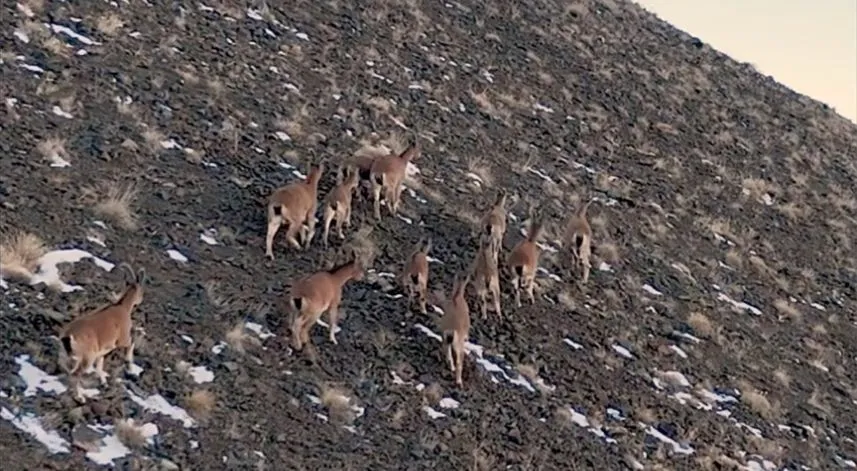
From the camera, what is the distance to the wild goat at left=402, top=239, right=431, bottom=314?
46.5 feet

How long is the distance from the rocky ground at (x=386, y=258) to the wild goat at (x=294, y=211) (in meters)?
0.30

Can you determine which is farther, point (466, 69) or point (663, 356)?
point (466, 69)

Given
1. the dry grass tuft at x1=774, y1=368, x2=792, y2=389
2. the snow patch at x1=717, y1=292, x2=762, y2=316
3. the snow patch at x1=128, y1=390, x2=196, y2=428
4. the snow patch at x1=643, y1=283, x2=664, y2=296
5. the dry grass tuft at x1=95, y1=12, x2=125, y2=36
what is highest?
the dry grass tuft at x1=95, y1=12, x2=125, y2=36

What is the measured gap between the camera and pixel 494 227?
54.5ft

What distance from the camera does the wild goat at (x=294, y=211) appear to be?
14.1 meters

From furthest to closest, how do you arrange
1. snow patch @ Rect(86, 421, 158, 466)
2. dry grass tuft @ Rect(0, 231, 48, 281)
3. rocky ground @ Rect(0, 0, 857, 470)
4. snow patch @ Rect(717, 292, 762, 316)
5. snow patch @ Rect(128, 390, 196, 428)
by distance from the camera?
snow patch @ Rect(717, 292, 762, 316), dry grass tuft @ Rect(0, 231, 48, 281), rocky ground @ Rect(0, 0, 857, 470), snow patch @ Rect(128, 390, 196, 428), snow patch @ Rect(86, 421, 158, 466)

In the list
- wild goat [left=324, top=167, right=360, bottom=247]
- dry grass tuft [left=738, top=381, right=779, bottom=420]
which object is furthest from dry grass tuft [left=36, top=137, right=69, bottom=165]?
dry grass tuft [left=738, top=381, right=779, bottom=420]

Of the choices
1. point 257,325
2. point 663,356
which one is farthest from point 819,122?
point 257,325

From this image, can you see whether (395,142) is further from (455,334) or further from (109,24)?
(455,334)

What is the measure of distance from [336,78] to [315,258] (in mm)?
8206

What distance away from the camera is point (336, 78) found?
72.1ft

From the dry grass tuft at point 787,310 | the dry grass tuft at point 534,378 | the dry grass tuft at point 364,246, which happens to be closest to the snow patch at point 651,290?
the dry grass tuft at point 787,310

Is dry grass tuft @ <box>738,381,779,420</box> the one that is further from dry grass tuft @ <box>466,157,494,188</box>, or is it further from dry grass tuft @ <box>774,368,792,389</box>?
dry grass tuft @ <box>466,157,494,188</box>

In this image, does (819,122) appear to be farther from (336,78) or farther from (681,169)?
(336,78)
